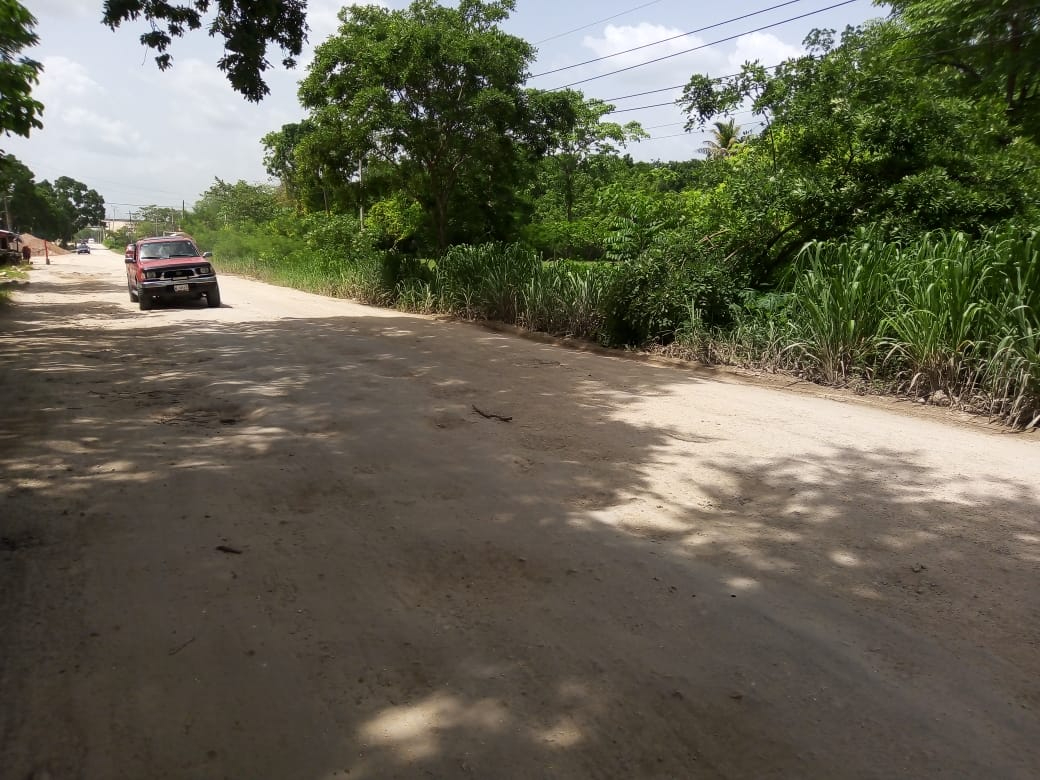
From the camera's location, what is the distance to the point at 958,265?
734 cm

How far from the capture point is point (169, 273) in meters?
16.8

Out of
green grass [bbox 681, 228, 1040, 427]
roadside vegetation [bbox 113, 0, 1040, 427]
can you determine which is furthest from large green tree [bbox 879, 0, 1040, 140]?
green grass [bbox 681, 228, 1040, 427]

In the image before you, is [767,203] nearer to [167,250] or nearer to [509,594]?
[509,594]

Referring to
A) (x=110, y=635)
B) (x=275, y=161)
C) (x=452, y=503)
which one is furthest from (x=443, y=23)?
(x=275, y=161)

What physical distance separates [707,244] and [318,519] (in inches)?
354

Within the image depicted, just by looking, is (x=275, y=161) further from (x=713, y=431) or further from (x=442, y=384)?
(x=713, y=431)

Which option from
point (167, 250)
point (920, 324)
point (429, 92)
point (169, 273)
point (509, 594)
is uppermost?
point (429, 92)

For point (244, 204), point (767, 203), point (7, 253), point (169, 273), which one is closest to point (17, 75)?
point (169, 273)

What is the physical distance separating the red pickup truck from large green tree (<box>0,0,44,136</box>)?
14.6 feet

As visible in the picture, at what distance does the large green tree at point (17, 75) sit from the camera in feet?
35.2

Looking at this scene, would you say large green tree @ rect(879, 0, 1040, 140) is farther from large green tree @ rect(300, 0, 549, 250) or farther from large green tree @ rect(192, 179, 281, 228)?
large green tree @ rect(192, 179, 281, 228)

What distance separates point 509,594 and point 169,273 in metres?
16.1

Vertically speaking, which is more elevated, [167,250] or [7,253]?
[167,250]

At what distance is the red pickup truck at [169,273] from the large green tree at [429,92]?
414 cm
